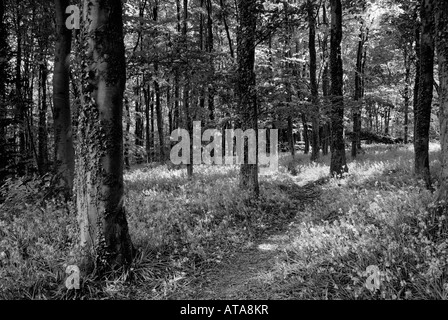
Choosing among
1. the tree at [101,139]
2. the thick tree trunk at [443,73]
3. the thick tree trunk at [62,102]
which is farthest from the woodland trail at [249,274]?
the thick tree trunk at [62,102]

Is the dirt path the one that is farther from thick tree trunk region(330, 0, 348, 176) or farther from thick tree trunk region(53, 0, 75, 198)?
thick tree trunk region(330, 0, 348, 176)

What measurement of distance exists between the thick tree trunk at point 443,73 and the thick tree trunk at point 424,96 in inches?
148

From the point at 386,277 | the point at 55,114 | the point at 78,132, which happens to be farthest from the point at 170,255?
the point at 55,114

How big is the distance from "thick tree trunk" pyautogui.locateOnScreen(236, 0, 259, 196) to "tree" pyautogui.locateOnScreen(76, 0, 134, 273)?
16.8 feet

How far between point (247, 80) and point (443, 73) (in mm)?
5315

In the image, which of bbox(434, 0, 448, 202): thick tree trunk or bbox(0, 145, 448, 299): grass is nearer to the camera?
bbox(0, 145, 448, 299): grass

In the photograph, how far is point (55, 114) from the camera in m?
8.68

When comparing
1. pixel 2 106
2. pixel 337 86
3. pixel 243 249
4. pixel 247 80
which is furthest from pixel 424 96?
pixel 2 106

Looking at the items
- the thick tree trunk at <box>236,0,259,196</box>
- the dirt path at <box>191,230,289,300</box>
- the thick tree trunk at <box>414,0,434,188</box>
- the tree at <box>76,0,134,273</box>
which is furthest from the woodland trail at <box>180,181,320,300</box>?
the thick tree trunk at <box>414,0,434,188</box>

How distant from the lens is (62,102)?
341 inches

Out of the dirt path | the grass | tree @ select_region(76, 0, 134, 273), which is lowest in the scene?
the dirt path

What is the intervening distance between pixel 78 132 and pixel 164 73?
6816 mm

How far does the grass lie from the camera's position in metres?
3.83

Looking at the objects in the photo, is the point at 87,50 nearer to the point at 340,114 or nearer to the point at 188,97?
the point at 188,97
